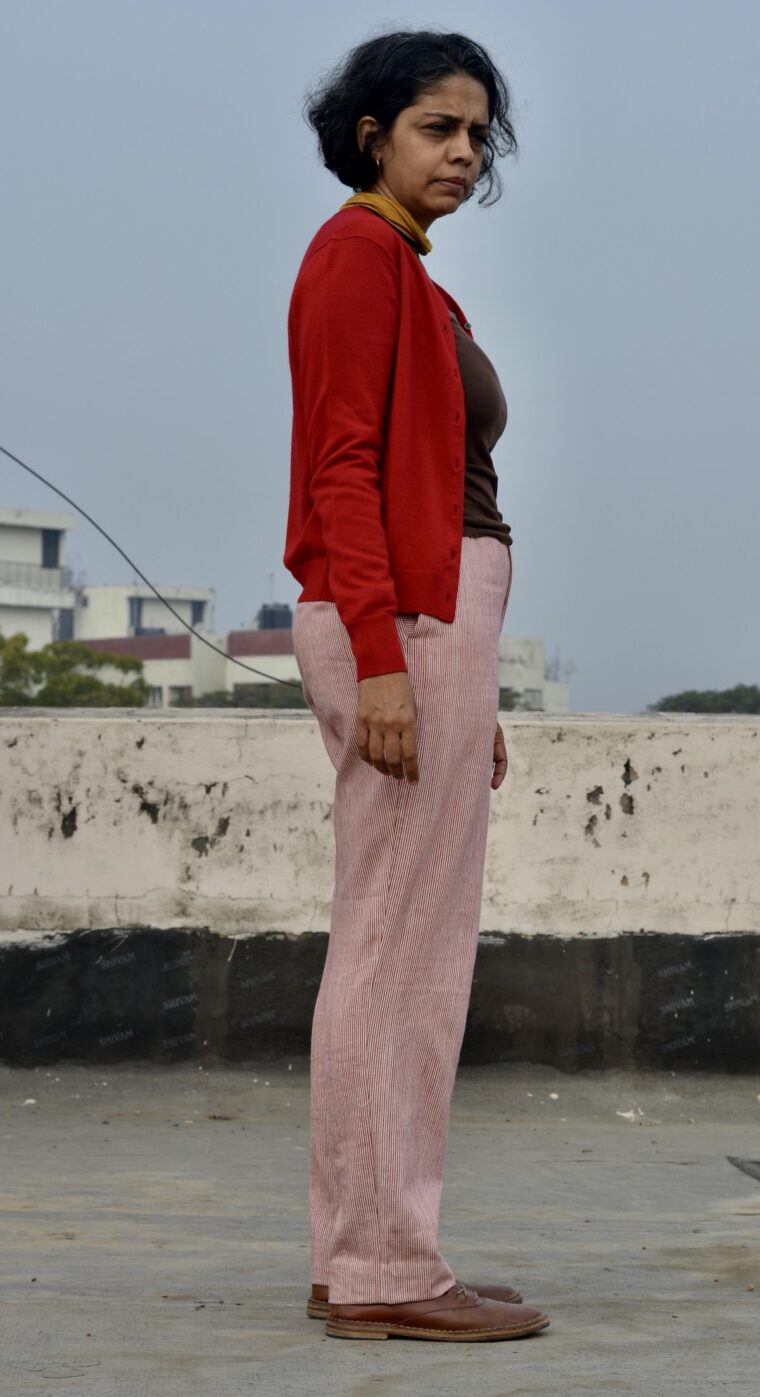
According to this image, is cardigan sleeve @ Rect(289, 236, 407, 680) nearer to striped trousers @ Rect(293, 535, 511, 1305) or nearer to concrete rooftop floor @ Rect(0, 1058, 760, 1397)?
striped trousers @ Rect(293, 535, 511, 1305)

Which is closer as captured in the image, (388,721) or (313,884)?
(388,721)

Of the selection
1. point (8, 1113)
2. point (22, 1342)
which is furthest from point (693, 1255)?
point (8, 1113)

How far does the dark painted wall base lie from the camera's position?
4891 mm

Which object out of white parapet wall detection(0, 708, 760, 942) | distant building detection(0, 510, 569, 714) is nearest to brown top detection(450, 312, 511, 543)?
white parapet wall detection(0, 708, 760, 942)

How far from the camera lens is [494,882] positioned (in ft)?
16.3

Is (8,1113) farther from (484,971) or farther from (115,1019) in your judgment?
(484,971)

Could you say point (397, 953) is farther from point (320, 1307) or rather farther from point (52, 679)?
point (52, 679)

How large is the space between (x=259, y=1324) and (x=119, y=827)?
2489 mm

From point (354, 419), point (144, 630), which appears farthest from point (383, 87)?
point (144, 630)

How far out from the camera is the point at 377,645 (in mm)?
2561

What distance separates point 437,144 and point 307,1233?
1890 mm

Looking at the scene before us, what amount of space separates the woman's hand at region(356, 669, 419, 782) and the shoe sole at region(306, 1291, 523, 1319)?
0.78 m

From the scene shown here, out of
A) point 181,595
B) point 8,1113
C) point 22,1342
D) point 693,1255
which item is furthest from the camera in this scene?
point 181,595

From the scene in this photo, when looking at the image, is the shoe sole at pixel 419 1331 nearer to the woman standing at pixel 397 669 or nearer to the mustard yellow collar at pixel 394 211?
the woman standing at pixel 397 669
